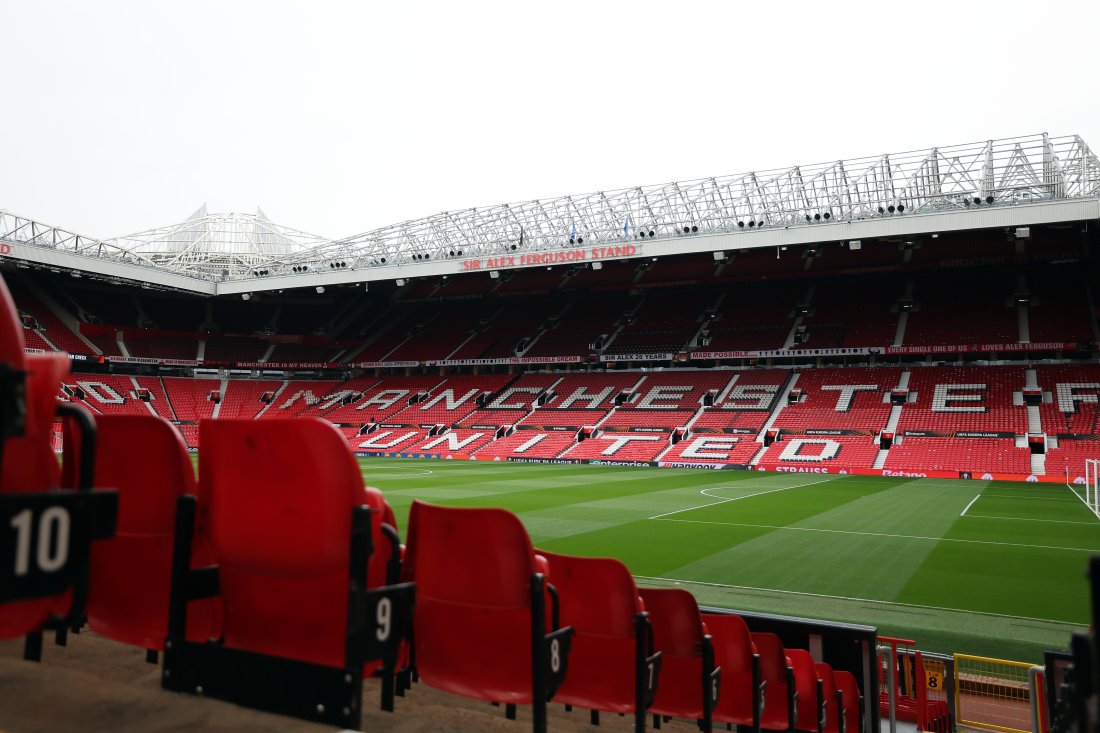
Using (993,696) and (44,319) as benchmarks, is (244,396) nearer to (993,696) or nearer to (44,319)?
(44,319)

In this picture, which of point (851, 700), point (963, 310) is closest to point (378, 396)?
point (963, 310)

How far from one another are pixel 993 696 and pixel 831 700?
3616mm

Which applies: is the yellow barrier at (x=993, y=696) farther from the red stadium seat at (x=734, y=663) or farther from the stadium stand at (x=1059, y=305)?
the stadium stand at (x=1059, y=305)

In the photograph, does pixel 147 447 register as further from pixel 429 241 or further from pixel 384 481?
pixel 429 241

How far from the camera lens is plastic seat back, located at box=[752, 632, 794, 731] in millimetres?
4254

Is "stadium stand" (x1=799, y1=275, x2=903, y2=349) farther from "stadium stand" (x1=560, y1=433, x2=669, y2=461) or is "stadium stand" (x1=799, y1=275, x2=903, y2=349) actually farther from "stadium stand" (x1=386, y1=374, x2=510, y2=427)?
"stadium stand" (x1=386, y1=374, x2=510, y2=427)

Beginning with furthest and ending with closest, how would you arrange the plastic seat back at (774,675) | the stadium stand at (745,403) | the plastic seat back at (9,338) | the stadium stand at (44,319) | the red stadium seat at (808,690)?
the stadium stand at (44,319)
the stadium stand at (745,403)
the red stadium seat at (808,690)
the plastic seat back at (774,675)
the plastic seat back at (9,338)

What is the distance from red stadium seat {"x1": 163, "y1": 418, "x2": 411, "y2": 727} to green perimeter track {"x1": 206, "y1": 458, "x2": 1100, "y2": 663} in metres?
7.19

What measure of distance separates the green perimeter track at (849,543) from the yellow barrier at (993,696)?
46 centimetres

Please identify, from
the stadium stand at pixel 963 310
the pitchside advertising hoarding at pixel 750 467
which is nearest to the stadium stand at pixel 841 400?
the stadium stand at pixel 963 310

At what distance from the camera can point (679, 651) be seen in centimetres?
379

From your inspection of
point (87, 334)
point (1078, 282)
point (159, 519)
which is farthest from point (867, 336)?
point (87, 334)

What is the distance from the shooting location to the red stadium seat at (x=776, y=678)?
4191mm

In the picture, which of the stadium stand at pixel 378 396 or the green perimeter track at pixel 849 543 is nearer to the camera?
the green perimeter track at pixel 849 543
